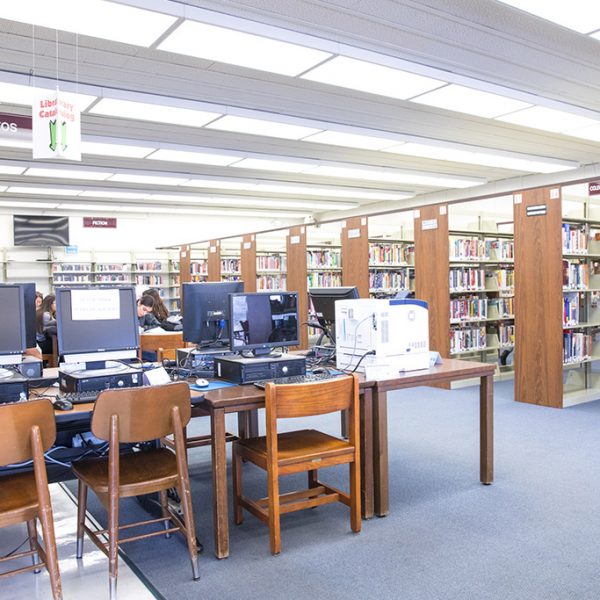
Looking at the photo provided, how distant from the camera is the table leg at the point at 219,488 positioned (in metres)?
2.51

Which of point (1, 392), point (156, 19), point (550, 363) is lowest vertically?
point (550, 363)

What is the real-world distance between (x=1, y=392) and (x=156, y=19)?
254 cm

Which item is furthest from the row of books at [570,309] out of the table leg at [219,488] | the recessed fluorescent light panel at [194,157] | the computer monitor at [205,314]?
the recessed fluorescent light panel at [194,157]

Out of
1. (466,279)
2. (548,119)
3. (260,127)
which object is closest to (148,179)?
(260,127)

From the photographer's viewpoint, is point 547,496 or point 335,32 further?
point 335,32

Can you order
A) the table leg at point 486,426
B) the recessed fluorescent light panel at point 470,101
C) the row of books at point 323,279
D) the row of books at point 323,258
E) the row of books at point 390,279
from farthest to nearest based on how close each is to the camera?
the row of books at point 323,279 → the row of books at point 323,258 → the row of books at point 390,279 → the recessed fluorescent light panel at point 470,101 → the table leg at point 486,426

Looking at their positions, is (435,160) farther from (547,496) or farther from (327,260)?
(547,496)

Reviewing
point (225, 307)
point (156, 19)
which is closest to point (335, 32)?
point (156, 19)

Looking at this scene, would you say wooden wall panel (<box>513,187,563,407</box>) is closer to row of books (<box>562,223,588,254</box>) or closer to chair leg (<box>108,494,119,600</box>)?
row of books (<box>562,223,588,254</box>)

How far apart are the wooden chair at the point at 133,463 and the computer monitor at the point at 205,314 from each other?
110 centimetres

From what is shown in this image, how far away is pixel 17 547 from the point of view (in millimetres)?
2680

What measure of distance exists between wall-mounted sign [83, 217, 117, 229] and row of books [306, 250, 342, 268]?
5.80 metres

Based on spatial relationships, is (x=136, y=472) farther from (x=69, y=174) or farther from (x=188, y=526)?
(x=69, y=174)

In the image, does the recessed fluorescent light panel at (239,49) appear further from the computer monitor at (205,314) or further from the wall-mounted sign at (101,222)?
the wall-mounted sign at (101,222)
